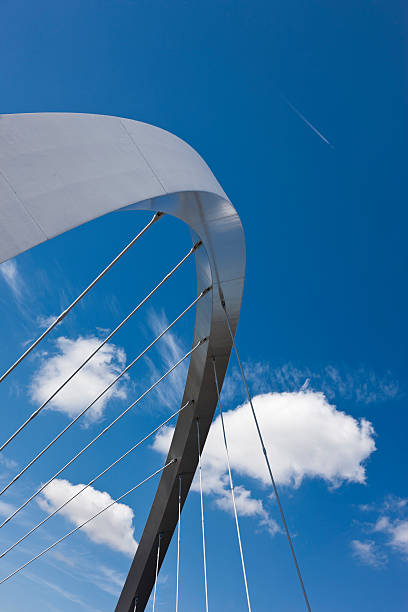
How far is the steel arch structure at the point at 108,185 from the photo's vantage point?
3.11m

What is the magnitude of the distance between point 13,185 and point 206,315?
7.76 m

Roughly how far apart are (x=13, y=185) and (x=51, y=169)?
45 cm

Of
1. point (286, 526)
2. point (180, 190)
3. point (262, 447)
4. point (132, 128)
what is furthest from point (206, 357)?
point (132, 128)

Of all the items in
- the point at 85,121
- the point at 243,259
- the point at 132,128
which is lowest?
the point at 85,121

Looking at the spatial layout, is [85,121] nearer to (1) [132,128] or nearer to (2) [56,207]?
(1) [132,128]

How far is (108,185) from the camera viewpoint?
13.2ft

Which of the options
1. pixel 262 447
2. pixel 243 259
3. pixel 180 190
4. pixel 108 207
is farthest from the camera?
pixel 243 259

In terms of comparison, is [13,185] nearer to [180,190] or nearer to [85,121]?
[85,121]

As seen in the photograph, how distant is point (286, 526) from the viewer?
238 inches

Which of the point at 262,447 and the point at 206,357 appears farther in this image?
the point at 206,357

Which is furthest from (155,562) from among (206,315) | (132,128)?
(132,128)

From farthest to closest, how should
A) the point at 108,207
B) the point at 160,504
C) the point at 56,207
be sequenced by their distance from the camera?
the point at 160,504 < the point at 108,207 < the point at 56,207

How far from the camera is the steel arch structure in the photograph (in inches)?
122

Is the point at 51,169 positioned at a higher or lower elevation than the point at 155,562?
higher
